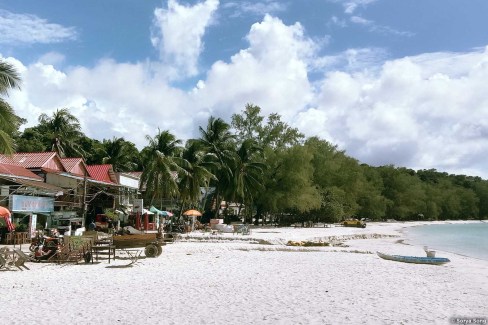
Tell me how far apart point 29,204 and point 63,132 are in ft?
95.1

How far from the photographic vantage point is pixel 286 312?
845 centimetres

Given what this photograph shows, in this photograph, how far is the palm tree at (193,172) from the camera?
35.2 m

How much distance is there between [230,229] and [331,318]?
2436 centimetres

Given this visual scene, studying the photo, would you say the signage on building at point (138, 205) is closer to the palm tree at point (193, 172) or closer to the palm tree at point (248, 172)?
the palm tree at point (193, 172)

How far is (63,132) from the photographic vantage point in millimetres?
47938

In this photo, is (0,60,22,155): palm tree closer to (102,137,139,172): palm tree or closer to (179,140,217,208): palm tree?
(179,140,217,208): palm tree

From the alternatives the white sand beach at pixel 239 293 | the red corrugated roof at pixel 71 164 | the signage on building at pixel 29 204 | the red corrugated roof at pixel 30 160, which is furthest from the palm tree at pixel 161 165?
the white sand beach at pixel 239 293

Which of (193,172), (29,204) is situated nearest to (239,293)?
(29,204)

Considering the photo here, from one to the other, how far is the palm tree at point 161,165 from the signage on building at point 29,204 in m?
9.59

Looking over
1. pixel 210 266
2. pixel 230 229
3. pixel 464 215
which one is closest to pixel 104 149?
pixel 230 229

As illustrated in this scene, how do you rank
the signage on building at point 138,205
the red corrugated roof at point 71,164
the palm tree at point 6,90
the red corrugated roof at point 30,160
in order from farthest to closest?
the signage on building at point 138,205
the red corrugated roof at point 71,164
the red corrugated roof at point 30,160
the palm tree at point 6,90

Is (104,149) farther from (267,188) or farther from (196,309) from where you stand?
(196,309)

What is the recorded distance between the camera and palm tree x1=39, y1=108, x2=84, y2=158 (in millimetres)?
46844

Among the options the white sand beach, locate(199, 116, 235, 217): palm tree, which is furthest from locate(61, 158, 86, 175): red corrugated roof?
the white sand beach
